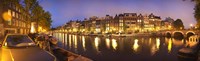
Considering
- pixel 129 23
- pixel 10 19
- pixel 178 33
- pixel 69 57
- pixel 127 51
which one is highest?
pixel 129 23

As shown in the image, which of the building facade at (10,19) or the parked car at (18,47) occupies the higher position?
the building facade at (10,19)

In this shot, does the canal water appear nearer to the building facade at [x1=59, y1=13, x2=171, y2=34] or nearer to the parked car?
the parked car

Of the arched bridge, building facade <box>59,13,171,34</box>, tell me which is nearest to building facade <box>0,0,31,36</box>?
the arched bridge

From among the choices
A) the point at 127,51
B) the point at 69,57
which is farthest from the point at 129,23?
the point at 69,57

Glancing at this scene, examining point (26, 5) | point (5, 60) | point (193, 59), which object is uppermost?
point (26, 5)

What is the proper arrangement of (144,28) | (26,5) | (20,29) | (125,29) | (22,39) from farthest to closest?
(144,28) < (125,29) < (20,29) < (26,5) < (22,39)

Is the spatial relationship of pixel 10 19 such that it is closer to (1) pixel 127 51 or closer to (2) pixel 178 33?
(1) pixel 127 51

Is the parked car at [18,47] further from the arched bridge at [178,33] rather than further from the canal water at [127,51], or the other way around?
the arched bridge at [178,33]

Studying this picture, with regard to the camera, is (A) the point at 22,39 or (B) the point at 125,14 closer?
(A) the point at 22,39

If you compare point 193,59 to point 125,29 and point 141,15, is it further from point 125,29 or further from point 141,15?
point 141,15

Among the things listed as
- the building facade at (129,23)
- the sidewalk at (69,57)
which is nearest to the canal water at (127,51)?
the sidewalk at (69,57)

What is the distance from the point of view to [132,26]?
7032 inches

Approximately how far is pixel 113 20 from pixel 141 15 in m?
24.0

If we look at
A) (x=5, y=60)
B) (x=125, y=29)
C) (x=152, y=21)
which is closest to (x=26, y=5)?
(x=5, y=60)
